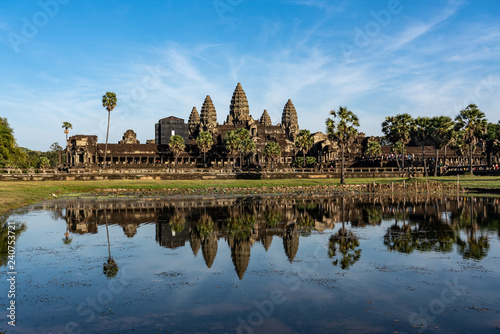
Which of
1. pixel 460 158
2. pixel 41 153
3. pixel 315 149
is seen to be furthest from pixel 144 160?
pixel 460 158

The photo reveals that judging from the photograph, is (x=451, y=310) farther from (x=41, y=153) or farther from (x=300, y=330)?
(x=41, y=153)

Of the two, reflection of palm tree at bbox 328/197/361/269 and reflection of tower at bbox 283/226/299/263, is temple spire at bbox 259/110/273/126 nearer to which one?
reflection of tower at bbox 283/226/299/263

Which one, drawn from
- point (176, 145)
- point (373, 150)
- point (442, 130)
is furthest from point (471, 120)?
point (176, 145)

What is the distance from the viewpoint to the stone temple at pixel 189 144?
391ft

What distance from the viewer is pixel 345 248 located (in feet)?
61.7

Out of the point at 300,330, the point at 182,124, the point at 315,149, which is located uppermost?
the point at 182,124

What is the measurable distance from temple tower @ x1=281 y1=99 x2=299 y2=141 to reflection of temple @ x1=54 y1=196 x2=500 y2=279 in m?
152

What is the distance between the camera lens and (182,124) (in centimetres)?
16175

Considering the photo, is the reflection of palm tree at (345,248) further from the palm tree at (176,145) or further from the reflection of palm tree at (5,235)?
the palm tree at (176,145)

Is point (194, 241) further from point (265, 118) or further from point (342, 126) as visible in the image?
point (265, 118)

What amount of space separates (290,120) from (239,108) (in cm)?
2723

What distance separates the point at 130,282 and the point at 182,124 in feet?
496

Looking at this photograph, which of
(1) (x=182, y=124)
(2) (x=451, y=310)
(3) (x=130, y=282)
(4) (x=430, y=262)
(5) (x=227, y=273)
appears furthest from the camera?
(1) (x=182, y=124)

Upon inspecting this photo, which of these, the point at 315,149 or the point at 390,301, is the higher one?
the point at 315,149
